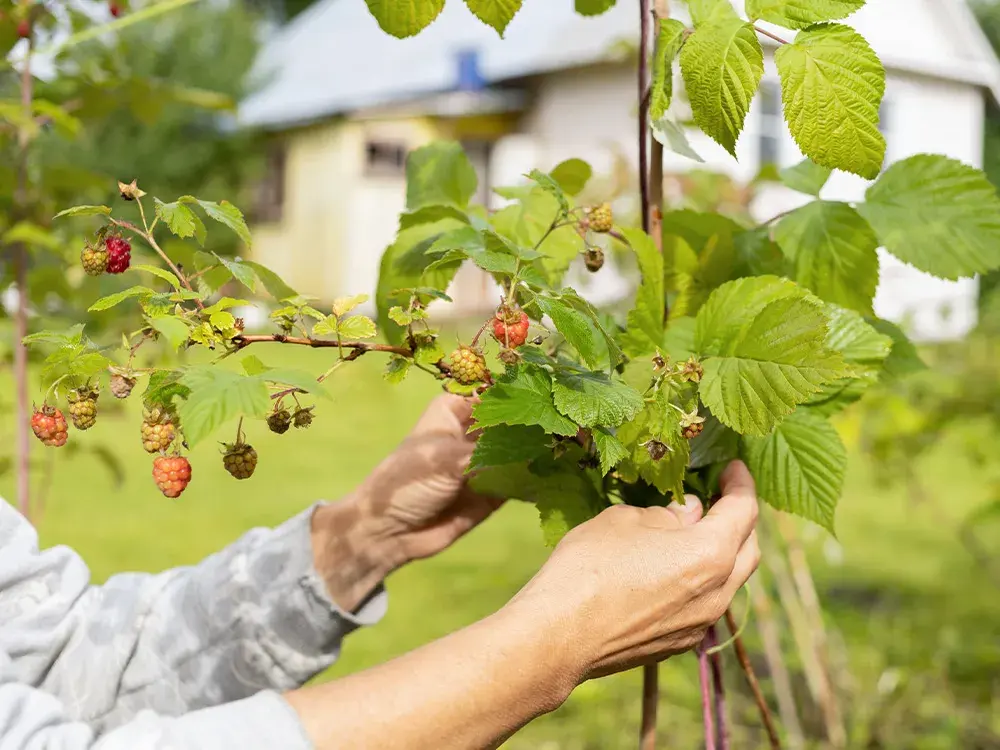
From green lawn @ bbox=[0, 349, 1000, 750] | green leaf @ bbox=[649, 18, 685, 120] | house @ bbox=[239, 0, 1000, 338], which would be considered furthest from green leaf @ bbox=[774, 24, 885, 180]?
house @ bbox=[239, 0, 1000, 338]

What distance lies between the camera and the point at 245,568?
5.22ft

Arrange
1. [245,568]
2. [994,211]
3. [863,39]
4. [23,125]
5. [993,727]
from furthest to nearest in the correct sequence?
[993,727] → [23,125] → [245,568] → [994,211] → [863,39]

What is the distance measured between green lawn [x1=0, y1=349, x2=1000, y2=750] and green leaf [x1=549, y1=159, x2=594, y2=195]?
677 mm

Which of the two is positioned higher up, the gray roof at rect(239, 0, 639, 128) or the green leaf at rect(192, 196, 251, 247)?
the gray roof at rect(239, 0, 639, 128)

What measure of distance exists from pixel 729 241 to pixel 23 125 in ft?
5.02

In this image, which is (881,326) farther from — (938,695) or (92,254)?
(938,695)

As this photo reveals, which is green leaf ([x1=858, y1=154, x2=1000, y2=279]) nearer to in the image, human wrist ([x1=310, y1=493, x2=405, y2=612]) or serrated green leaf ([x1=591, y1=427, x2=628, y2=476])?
serrated green leaf ([x1=591, y1=427, x2=628, y2=476])

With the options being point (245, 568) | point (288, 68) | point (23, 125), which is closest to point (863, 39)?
point (245, 568)

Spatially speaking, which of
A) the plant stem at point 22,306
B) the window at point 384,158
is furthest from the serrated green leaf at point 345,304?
the window at point 384,158

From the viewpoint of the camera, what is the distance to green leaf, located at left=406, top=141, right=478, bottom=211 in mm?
1298

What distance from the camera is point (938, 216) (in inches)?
48.4

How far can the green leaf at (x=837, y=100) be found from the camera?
3.14ft

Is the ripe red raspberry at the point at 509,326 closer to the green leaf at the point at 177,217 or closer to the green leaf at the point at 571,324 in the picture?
the green leaf at the point at 571,324

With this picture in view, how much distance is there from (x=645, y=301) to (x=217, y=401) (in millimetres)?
505
